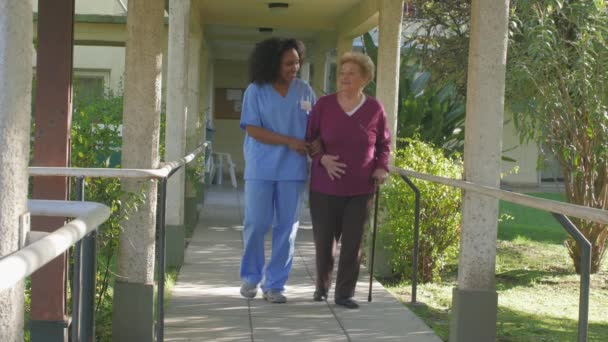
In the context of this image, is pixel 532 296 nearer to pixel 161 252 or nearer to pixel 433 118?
pixel 433 118

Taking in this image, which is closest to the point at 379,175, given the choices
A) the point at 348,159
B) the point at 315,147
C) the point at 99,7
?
the point at 348,159

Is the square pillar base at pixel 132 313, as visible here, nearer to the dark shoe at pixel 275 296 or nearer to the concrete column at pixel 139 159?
the concrete column at pixel 139 159

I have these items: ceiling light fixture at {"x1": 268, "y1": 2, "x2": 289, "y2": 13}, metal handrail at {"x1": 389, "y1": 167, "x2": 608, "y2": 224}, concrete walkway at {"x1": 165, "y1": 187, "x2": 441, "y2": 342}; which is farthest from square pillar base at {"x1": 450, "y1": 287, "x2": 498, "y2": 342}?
ceiling light fixture at {"x1": 268, "y1": 2, "x2": 289, "y2": 13}

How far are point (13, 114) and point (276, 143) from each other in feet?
12.4

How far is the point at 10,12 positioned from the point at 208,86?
17.2m

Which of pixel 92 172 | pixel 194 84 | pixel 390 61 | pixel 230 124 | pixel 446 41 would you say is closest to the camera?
pixel 92 172

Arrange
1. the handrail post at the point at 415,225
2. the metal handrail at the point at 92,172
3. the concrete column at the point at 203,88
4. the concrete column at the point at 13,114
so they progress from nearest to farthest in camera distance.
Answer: the concrete column at the point at 13,114, the metal handrail at the point at 92,172, the handrail post at the point at 415,225, the concrete column at the point at 203,88

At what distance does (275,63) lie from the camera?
6.27 meters

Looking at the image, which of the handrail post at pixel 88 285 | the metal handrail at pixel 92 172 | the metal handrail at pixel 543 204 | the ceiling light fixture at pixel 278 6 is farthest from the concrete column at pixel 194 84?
the handrail post at pixel 88 285

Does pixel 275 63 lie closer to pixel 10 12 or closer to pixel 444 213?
pixel 444 213

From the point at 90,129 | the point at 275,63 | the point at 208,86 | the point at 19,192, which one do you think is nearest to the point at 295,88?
the point at 275,63

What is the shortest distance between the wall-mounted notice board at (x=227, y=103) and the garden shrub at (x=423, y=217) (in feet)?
47.7

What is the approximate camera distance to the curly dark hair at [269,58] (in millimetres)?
6242

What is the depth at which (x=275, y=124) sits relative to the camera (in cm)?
628
